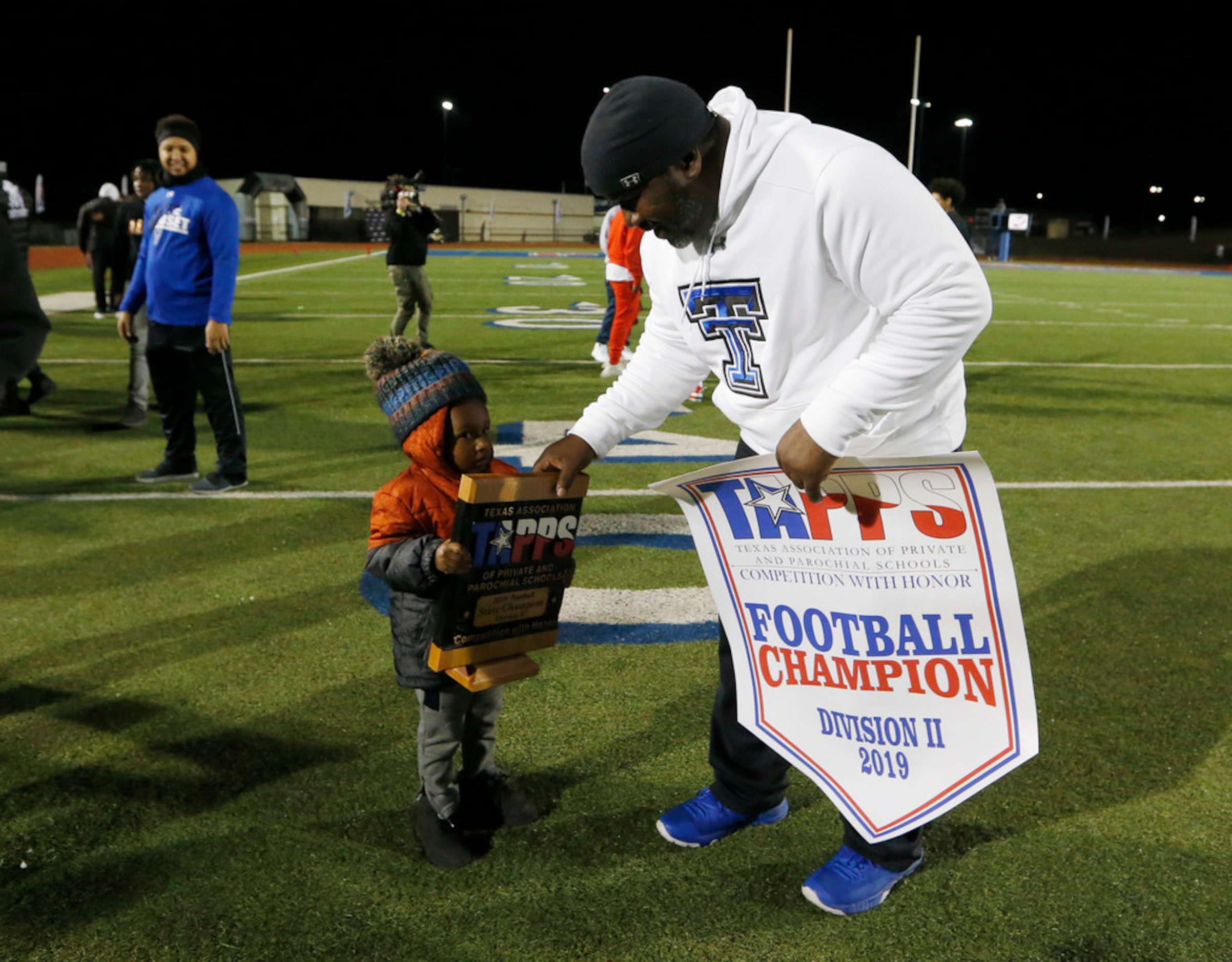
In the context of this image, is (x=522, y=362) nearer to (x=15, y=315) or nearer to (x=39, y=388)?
(x=39, y=388)

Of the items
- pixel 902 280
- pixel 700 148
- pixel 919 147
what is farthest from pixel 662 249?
pixel 919 147

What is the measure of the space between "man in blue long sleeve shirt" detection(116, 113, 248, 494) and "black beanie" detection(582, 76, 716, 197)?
404 centimetres

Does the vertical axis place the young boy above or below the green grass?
above

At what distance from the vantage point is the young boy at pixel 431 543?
92.4 inches

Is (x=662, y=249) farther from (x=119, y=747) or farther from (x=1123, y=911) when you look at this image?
(x=119, y=747)

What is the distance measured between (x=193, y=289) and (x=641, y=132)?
4416 millimetres

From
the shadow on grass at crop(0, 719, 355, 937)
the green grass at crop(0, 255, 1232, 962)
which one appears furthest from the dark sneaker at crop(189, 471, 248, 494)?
the shadow on grass at crop(0, 719, 355, 937)

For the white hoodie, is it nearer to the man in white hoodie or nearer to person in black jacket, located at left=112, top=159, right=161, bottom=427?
the man in white hoodie

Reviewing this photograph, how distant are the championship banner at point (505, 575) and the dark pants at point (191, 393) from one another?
3851 millimetres

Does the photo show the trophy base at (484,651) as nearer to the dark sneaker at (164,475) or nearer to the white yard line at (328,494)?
the white yard line at (328,494)

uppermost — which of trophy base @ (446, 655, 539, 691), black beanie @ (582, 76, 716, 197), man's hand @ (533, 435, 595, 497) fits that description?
black beanie @ (582, 76, 716, 197)

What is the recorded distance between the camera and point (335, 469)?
648cm

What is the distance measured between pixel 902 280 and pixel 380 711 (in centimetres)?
214

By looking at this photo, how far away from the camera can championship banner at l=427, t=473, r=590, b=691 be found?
2.23 m
